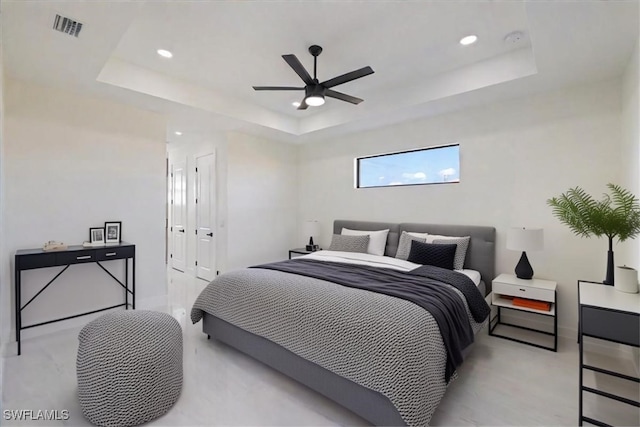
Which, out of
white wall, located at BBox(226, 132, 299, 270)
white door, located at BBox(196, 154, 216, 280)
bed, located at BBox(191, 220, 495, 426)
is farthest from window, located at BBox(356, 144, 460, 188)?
white door, located at BBox(196, 154, 216, 280)

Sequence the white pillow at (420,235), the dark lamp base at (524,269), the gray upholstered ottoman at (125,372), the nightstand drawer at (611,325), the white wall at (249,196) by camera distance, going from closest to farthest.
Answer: the nightstand drawer at (611,325)
the gray upholstered ottoman at (125,372)
the dark lamp base at (524,269)
the white pillow at (420,235)
the white wall at (249,196)

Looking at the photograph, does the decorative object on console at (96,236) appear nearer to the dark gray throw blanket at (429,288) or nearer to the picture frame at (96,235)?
the picture frame at (96,235)

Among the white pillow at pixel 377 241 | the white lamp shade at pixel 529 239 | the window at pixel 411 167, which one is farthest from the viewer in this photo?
the white pillow at pixel 377 241

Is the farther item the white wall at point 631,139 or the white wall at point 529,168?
the white wall at point 529,168

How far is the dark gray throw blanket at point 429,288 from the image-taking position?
6.52ft

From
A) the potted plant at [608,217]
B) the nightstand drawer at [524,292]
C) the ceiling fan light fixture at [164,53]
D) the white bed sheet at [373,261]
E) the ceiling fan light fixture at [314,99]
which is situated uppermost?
the ceiling fan light fixture at [164,53]

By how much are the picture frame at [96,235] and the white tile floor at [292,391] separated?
1099 mm

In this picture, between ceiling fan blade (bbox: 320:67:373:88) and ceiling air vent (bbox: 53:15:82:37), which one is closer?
ceiling air vent (bbox: 53:15:82:37)

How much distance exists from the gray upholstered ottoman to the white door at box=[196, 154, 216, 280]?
3116 millimetres

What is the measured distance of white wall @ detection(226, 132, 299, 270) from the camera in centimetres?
488

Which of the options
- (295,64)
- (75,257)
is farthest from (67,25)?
(75,257)

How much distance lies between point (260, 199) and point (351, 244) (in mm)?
1973

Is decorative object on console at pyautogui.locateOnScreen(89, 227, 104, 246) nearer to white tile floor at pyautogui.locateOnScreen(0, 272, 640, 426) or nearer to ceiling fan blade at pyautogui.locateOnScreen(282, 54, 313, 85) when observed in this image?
white tile floor at pyautogui.locateOnScreen(0, 272, 640, 426)

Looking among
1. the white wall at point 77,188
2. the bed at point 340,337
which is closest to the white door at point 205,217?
the white wall at point 77,188
